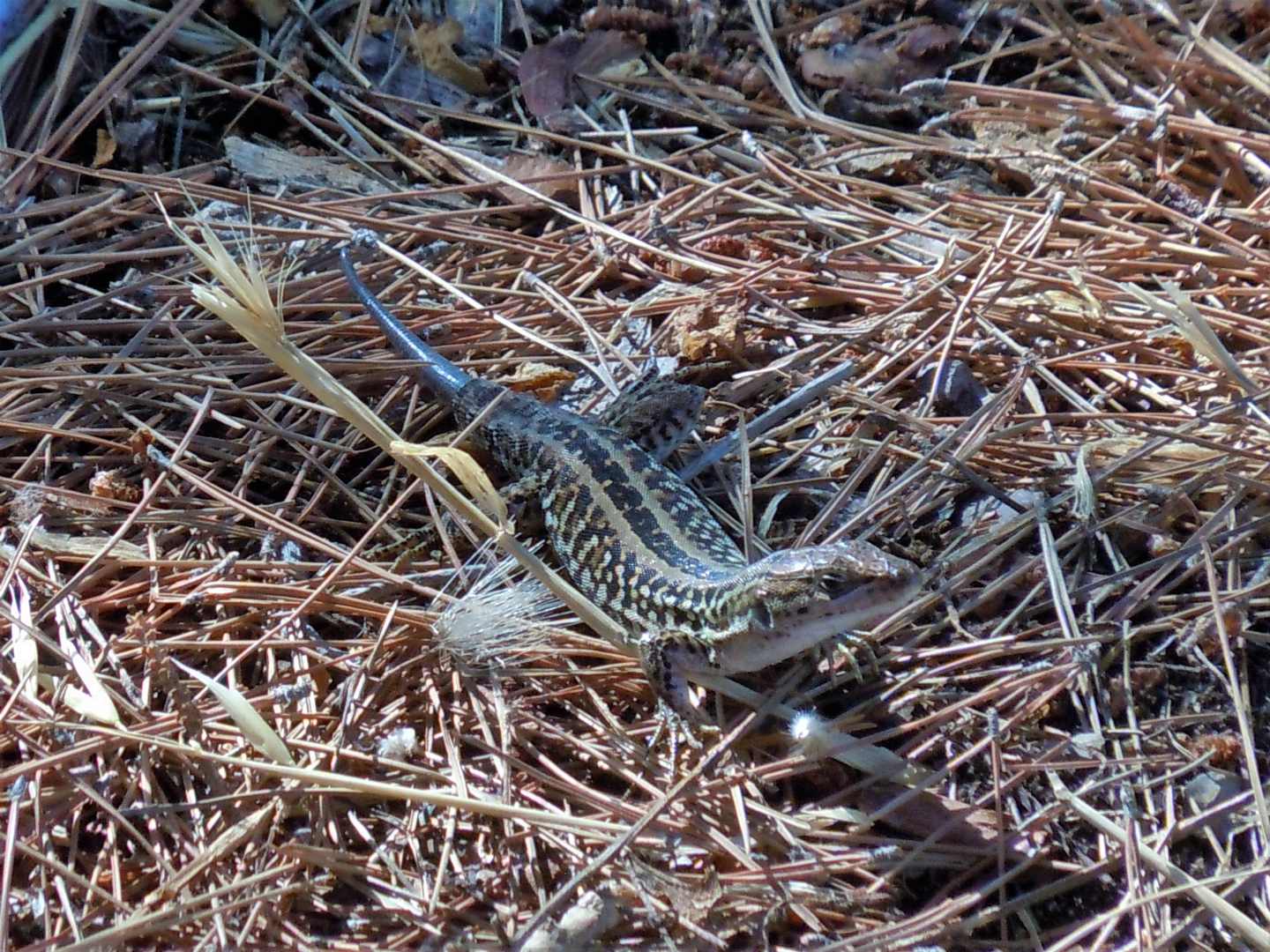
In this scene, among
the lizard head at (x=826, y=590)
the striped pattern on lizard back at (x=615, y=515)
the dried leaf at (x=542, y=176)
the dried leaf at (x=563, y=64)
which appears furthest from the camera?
the dried leaf at (x=563, y=64)

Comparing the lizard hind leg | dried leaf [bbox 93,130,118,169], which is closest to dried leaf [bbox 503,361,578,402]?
the lizard hind leg

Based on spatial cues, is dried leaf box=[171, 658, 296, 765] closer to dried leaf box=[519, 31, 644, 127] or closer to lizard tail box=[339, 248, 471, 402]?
lizard tail box=[339, 248, 471, 402]

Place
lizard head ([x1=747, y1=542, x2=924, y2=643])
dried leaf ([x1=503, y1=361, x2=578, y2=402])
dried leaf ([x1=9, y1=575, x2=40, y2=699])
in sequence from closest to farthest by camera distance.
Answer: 1. lizard head ([x1=747, y1=542, x2=924, y2=643])
2. dried leaf ([x1=9, y1=575, x2=40, y2=699])
3. dried leaf ([x1=503, y1=361, x2=578, y2=402])

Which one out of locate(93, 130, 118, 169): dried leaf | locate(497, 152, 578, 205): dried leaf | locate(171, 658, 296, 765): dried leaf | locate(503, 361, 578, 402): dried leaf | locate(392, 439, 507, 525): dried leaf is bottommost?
locate(503, 361, 578, 402): dried leaf

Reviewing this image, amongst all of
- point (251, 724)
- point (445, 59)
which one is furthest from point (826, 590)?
point (445, 59)

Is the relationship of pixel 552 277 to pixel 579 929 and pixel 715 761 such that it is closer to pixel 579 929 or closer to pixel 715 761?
pixel 715 761

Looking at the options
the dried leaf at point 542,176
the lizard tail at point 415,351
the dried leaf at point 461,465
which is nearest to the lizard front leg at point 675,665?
the dried leaf at point 461,465

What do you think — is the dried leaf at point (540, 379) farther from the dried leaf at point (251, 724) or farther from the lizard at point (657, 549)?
the dried leaf at point (251, 724)
